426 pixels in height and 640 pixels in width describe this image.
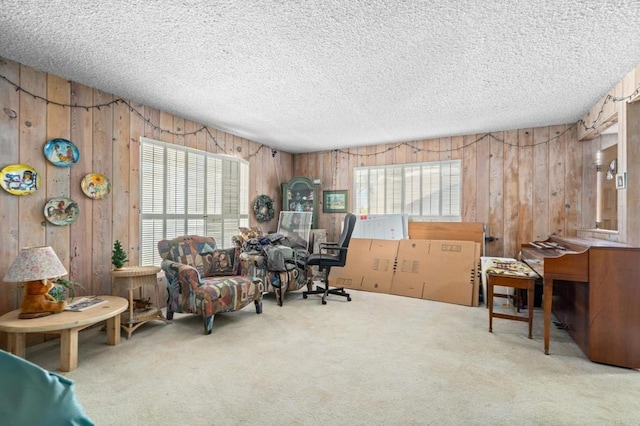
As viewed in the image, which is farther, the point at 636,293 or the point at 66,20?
the point at 636,293

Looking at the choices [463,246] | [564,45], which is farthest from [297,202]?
[564,45]

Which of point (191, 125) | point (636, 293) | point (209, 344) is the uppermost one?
point (191, 125)

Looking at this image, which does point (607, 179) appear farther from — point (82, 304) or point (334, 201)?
point (82, 304)

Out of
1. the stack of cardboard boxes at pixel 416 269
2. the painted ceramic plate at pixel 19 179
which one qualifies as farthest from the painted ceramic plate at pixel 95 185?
the stack of cardboard boxes at pixel 416 269

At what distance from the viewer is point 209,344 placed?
2.85 meters

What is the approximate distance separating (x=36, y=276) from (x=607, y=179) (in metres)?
6.01

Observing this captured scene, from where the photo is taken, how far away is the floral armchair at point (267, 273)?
407cm

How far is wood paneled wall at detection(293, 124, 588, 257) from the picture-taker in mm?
4512

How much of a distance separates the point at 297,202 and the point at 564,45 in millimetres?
4498

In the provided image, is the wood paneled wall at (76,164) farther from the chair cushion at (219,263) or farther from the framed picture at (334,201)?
the framed picture at (334,201)

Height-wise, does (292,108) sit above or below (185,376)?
above

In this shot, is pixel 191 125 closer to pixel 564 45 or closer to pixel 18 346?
pixel 18 346

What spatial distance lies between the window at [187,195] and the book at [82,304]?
3.28ft

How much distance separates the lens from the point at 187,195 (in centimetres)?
435
